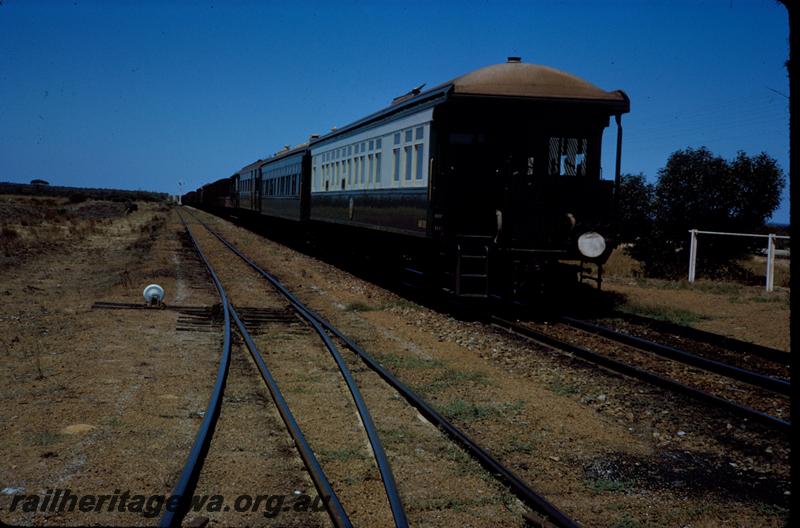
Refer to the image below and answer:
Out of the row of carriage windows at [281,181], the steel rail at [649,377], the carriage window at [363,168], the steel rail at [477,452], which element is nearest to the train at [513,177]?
the steel rail at [649,377]

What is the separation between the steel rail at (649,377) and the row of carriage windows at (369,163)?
3.51 metres

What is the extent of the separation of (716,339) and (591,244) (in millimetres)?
2360

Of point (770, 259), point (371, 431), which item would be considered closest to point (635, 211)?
point (770, 259)

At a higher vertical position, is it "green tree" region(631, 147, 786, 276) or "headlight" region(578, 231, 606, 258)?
"green tree" region(631, 147, 786, 276)

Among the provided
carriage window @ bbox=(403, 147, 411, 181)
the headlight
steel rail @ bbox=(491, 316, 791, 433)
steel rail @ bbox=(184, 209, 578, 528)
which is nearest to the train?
the headlight

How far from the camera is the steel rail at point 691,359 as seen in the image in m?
7.73

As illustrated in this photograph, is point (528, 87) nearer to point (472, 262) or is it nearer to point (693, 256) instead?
point (472, 262)

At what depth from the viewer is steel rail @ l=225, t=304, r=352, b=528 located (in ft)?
13.9

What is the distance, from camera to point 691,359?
881 centimetres

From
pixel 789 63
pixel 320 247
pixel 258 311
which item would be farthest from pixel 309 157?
pixel 789 63

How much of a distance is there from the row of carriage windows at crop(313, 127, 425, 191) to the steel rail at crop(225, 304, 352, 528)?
5.73m

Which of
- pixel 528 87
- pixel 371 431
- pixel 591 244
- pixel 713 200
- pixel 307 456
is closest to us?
pixel 307 456

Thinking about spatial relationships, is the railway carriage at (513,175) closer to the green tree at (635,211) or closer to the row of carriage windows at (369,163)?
the row of carriage windows at (369,163)

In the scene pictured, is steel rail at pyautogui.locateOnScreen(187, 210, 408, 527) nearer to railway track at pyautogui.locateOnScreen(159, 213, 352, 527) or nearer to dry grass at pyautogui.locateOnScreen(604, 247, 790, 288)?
railway track at pyautogui.locateOnScreen(159, 213, 352, 527)
